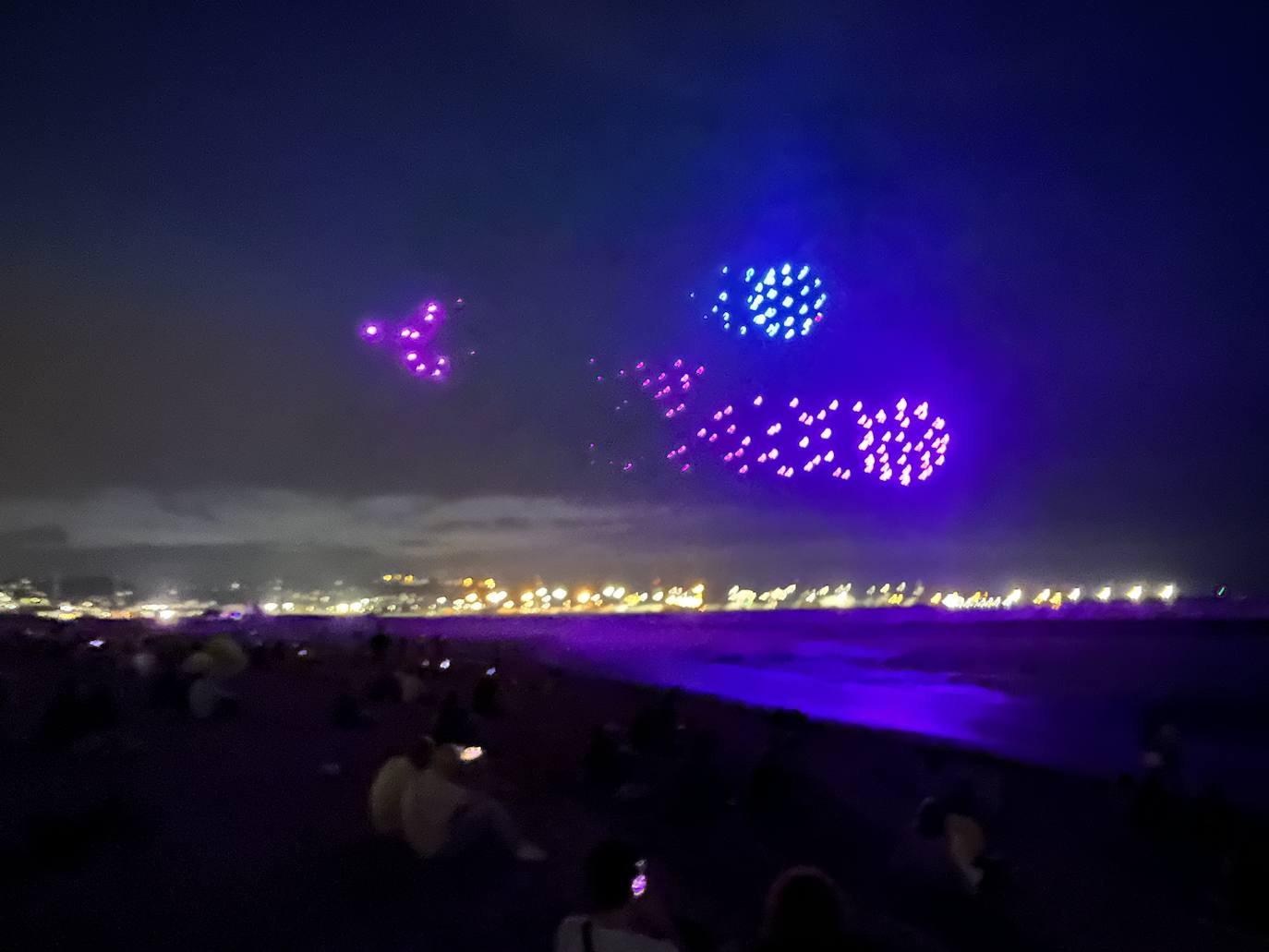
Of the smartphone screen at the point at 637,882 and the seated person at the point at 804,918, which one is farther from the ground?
the seated person at the point at 804,918

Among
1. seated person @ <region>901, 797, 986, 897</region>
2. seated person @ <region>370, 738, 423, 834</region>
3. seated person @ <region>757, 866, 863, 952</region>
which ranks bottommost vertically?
seated person @ <region>901, 797, 986, 897</region>

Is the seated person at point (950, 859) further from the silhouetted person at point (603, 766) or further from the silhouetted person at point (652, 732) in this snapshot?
the silhouetted person at point (652, 732)

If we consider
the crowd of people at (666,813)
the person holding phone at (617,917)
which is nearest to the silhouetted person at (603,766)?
the crowd of people at (666,813)

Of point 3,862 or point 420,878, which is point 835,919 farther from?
point 3,862

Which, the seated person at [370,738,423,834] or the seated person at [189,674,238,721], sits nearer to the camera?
the seated person at [370,738,423,834]

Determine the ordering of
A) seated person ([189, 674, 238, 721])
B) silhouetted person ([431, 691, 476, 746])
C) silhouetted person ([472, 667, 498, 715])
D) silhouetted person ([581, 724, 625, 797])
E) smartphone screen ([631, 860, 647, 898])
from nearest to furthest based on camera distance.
A: smartphone screen ([631, 860, 647, 898]), silhouetted person ([581, 724, 625, 797]), silhouetted person ([431, 691, 476, 746]), seated person ([189, 674, 238, 721]), silhouetted person ([472, 667, 498, 715])

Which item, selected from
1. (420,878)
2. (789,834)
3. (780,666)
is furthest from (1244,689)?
(420,878)

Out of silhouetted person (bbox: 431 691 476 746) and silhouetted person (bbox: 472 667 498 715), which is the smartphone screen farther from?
silhouetted person (bbox: 472 667 498 715)

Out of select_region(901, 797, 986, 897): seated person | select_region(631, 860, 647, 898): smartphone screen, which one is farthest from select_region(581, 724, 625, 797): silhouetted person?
select_region(631, 860, 647, 898): smartphone screen
